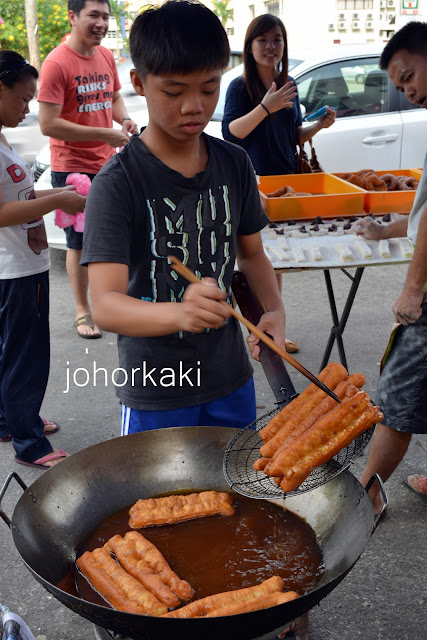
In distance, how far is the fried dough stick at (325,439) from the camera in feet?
5.48

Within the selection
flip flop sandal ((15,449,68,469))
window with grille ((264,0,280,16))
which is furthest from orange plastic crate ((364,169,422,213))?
window with grille ((264,0,280,16))

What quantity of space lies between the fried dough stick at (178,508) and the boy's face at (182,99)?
104cm

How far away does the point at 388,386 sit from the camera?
9.71 ft

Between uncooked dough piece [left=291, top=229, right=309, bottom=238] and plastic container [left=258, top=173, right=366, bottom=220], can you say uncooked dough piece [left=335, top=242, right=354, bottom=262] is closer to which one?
uncooked dough piece [left=291, top=229, right=309, bottom=238]

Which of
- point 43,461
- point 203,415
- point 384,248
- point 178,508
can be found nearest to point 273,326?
point 203,415

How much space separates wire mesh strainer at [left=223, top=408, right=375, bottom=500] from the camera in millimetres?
1767

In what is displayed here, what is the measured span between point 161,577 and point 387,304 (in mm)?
4767

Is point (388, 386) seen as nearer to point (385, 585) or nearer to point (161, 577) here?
point (385, 585)

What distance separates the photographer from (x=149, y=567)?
1.67 metres

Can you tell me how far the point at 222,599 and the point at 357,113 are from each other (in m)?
6.43

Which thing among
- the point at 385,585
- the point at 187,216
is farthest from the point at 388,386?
the point at 187,216

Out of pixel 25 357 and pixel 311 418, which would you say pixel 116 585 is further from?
pixel 25 357

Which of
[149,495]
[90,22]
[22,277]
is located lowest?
[149,495]

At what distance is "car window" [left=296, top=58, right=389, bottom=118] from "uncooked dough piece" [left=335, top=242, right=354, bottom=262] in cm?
367
